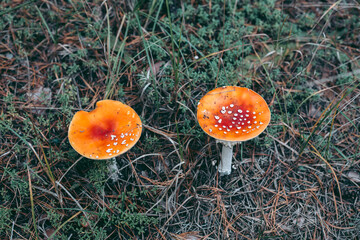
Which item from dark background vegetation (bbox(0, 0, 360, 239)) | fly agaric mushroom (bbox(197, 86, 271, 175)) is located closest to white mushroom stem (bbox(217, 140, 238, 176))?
fly agaric mushroom (bbox(197, 86, 271, 175))

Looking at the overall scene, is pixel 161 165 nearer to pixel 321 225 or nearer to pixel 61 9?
pixel 321 225

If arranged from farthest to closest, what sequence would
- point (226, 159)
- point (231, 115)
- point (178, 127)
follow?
1. point (178, 127)
2. point (226, 159)
3. point (231, 115)

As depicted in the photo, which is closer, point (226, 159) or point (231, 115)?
point (231, 115)

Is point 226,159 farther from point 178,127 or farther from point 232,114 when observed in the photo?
point 178,127

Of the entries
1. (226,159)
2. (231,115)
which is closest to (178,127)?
(226,159)

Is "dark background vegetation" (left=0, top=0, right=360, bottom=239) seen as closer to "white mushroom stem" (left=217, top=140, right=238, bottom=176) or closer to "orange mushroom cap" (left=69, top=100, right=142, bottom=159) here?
"white mushroom stem" (left=217, top=140, right=238, bottom=176)

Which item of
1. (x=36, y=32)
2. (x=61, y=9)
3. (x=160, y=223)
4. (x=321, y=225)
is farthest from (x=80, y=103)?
(x=321, y=225)
